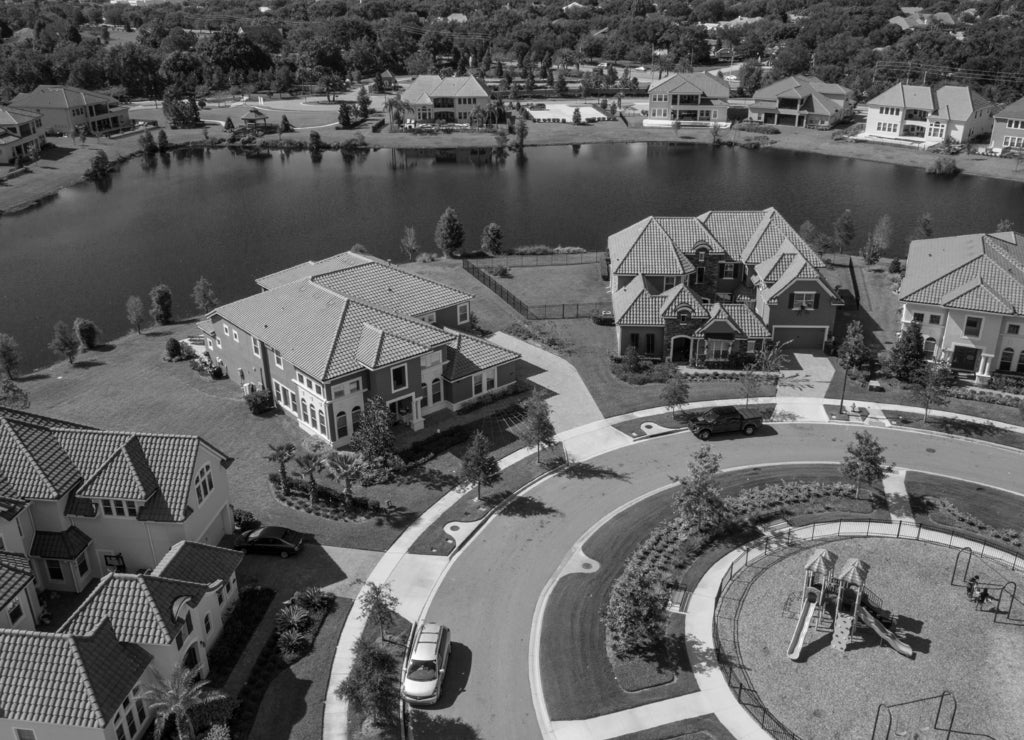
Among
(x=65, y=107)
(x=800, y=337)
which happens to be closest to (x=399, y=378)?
(x=800, y=337)

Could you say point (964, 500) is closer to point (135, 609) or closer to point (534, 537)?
point (534, 537)

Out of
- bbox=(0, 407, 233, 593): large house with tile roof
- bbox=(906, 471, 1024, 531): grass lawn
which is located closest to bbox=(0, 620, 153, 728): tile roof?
bbox=(0, 407, 233, 593): large house with tile roof

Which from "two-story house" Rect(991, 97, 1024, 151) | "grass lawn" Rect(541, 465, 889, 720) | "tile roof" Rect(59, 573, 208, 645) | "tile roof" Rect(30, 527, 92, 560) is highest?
"two-story house" Rect(991, 97, 1024, 151)

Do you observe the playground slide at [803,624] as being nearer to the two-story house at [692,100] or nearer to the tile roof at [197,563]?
the tile roof at [197,563]

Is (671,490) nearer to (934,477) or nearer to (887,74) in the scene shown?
(934,477)

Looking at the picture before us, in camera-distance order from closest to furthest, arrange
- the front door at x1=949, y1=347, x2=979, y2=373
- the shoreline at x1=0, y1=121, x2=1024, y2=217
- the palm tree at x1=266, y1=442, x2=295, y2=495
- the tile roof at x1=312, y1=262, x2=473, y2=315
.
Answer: the palm tree at x1=266, y1=442, x2=295, y2=495 → the tile roof at x1=312, y1=262, x2=473, y2=315 → the front door at x1=949, y1=347, x2=979, y2=373 → the shoreline at x1=0, y1=121, x2=1024, y2=217

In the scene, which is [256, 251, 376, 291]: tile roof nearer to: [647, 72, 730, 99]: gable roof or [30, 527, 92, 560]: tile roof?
[30, 527, 92, 560]: tile roof

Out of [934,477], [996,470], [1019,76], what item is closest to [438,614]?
[934,477]
